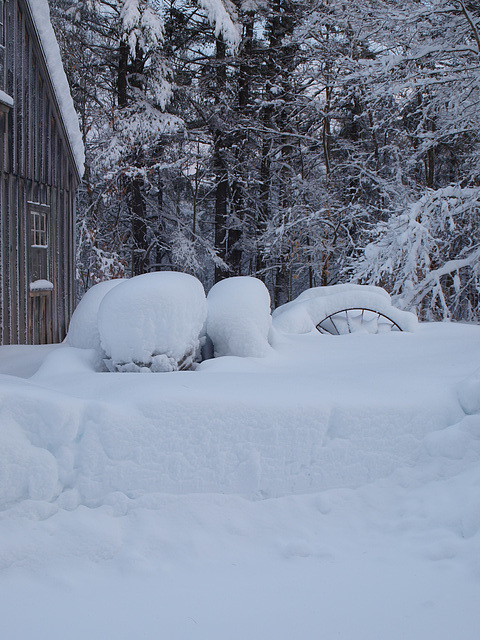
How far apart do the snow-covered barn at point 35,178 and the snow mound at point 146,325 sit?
3610mm

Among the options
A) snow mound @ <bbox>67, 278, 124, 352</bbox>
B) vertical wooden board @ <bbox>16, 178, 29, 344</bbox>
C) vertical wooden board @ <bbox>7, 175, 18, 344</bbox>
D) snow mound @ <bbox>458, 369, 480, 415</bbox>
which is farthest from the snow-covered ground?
vertical wooden board @ <bbox>16, 178, 29, 344</bbox>

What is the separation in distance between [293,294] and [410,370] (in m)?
21.4

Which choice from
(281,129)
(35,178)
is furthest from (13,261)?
(281,129)

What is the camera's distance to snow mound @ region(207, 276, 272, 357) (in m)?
5.88

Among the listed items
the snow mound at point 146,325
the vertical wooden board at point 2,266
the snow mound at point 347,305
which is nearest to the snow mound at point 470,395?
the snow mound at point 146,325

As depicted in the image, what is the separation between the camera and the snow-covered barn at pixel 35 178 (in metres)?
8.09

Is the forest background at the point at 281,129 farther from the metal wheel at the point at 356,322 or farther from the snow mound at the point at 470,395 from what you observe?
the snow mound at the point at 470,395

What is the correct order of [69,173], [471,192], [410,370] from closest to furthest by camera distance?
1. [410,370]
2. [69,173]
3. [471,192]

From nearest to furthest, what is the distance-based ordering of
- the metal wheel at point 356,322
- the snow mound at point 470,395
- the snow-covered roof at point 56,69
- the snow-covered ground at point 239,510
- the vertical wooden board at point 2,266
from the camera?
the snow-covered ground at point 239,510 < the snow mound at point 470,395 < the vertical wooden board at point 2,266 < the metal wheel at point 356,322 < the snow-covered roof at point 56,69

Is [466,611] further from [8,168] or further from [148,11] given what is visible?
[148,11]

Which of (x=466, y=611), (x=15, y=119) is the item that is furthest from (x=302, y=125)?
(x=466, y=611)

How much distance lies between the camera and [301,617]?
95.6 inches

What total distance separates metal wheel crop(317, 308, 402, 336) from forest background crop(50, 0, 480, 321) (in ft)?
8.09

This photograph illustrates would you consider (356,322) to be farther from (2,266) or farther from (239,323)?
(2,266)
